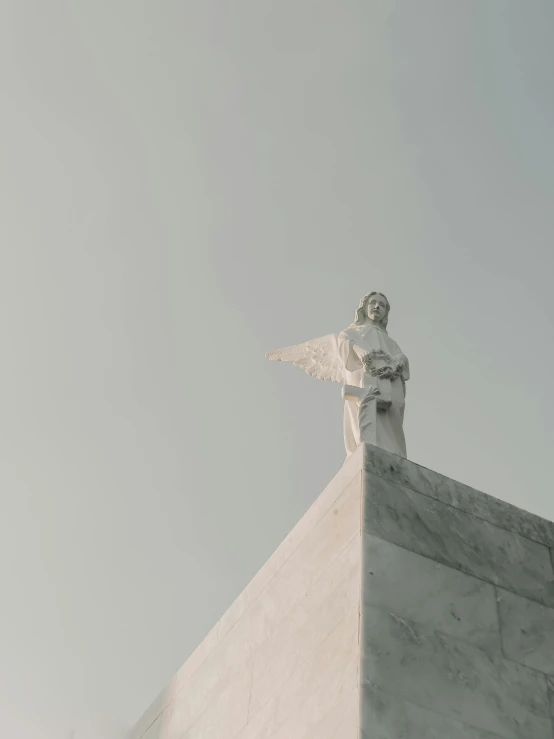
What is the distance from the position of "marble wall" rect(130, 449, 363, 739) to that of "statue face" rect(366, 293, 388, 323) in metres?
3.76

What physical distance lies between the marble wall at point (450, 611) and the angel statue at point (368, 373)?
1534mm

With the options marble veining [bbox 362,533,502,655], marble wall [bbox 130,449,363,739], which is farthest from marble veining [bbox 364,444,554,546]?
marble veining [bbox 362,533,502,655]

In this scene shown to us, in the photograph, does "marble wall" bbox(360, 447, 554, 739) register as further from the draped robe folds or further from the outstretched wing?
the outstretched wing

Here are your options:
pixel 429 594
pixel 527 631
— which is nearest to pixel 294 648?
pixel 429 594

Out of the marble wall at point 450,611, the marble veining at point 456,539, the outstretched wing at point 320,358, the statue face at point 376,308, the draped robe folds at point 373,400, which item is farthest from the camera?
the statue face at point 376,308

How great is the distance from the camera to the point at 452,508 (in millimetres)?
11242

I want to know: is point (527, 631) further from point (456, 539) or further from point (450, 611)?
point (456, 539)

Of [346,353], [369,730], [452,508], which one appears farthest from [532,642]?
[346,353]

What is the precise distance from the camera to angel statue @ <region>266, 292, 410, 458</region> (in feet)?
42.4

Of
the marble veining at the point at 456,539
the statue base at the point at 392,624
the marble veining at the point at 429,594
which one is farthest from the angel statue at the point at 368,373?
the marble veining at the point at 429,594

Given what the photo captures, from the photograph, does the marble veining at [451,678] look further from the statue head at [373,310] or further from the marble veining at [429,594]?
the statue head at [373,310]

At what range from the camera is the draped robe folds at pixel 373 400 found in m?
12.8

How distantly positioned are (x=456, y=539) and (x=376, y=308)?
4587 mm

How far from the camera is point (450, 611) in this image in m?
10.2
